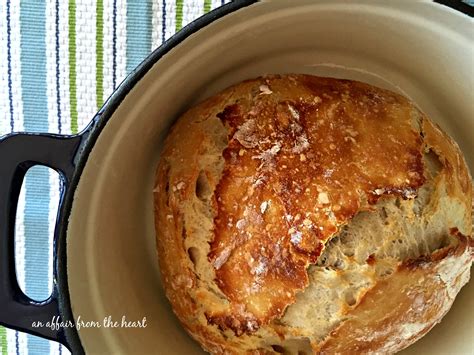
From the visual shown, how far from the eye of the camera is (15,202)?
86 centimetres

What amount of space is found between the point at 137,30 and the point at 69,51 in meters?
0.12

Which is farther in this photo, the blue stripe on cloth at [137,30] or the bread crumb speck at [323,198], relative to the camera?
the blue stripe on cloth at [137,30]

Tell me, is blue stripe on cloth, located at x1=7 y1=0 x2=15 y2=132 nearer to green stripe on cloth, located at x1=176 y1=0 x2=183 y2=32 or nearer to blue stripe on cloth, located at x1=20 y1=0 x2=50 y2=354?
blue stripe on cloth, located at x1=20 y1=0 x2=50 y2=354

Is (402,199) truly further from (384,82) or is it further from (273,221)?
(384,82)

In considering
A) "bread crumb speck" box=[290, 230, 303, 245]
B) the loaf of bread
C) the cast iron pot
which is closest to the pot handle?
the cast iron pot

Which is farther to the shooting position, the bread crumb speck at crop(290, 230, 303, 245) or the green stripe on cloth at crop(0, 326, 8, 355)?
the green stripe on cloth at crop(0, 326, 8, 355)

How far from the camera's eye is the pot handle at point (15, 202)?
2.68 ft

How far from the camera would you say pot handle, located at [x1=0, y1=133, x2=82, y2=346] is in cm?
82

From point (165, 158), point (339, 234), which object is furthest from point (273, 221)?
point (165, 158)

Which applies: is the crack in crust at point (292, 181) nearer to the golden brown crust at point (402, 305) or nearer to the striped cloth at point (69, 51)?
the golden brown crust at point (402, 305)

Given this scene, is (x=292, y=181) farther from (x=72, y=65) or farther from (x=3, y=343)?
(x=3, y=343)

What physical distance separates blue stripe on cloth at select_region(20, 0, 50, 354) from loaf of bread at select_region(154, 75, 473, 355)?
29 cm

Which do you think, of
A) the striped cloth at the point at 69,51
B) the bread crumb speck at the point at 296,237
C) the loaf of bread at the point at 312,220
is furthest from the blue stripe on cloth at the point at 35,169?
the bread crumb speck at the point at 296,237

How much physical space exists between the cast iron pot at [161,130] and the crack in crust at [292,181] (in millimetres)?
109
